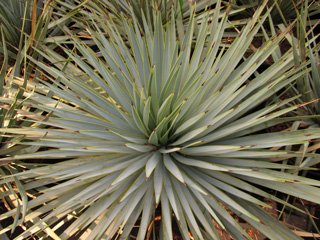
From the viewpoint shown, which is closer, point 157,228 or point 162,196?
point 162,196

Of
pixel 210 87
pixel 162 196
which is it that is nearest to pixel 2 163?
pixel 162 196

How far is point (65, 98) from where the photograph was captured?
1.36 m

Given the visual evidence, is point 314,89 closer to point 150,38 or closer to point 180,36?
point 180,36

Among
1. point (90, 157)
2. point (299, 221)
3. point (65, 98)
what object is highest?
point (299, 221)

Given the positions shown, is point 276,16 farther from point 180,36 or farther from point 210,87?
point 210,87

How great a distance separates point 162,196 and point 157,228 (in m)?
0.58

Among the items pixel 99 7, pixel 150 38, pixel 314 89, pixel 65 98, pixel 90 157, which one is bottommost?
pixel 90 157

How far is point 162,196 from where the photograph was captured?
1.21m

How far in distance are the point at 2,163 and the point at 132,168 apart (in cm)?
84

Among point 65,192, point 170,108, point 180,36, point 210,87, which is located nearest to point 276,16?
point 180,36

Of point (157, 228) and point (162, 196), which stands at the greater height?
point (162, 196)

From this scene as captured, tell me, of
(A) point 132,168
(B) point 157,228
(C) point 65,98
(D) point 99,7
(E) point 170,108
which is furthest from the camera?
(D) point 99,7

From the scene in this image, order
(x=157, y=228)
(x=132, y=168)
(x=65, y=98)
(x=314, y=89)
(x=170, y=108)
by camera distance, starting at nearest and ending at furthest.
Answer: (x=132, y=168)
(x=170, y=108)
(x=65, y=98)
(x=314, y=89)
(x=157, y=228)

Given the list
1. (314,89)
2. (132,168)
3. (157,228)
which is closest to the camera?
(132,168)
